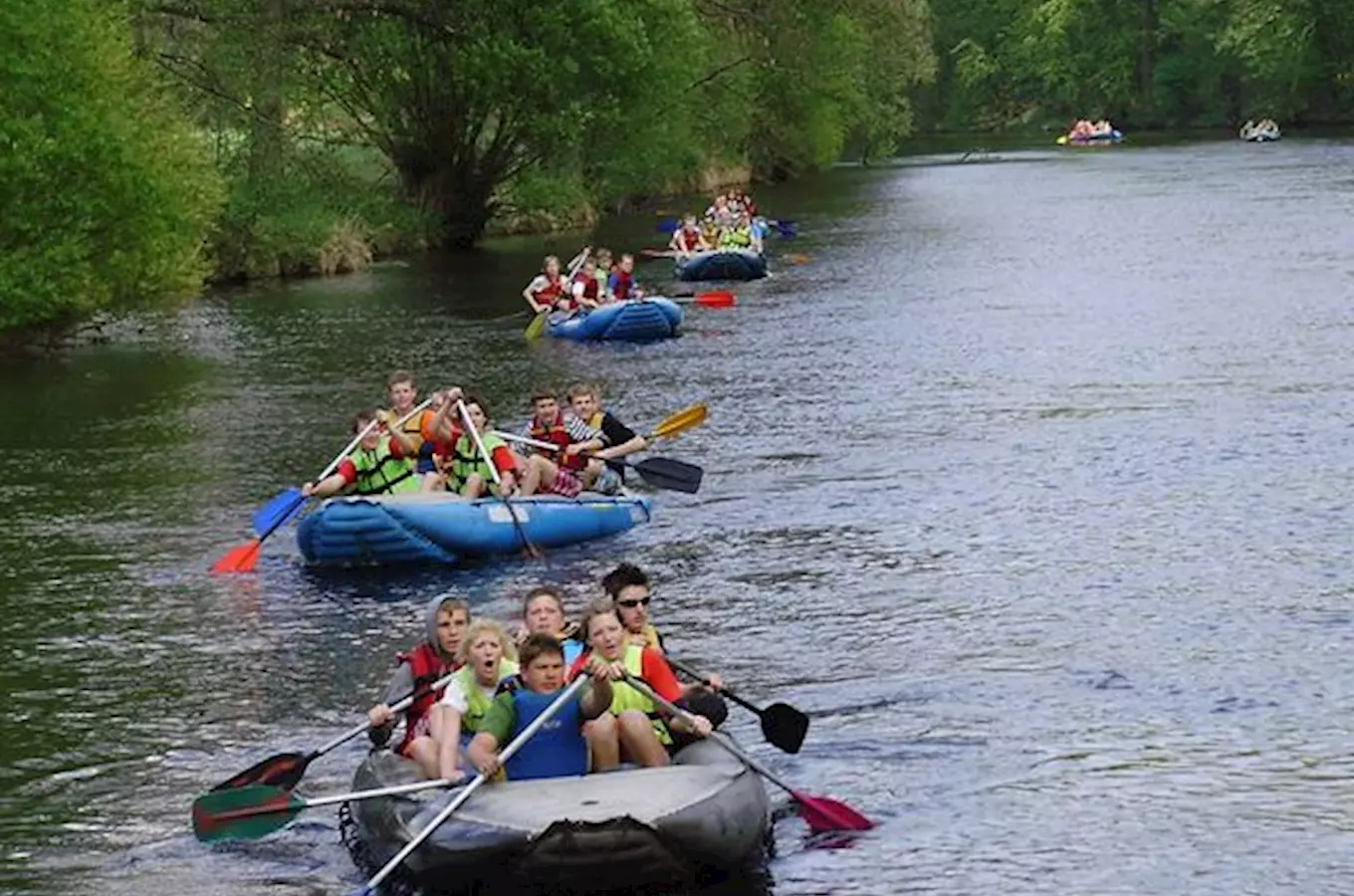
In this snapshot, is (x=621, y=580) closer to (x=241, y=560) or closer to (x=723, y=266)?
(x=241, y=560)

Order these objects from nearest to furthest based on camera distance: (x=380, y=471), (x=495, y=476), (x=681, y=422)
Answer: (x=495, y=476)
(x=380, y=471)
(x=681, y=422)

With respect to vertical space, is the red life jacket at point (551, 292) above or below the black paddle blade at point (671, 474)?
above

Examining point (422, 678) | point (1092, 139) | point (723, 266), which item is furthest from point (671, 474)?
point (1092, 139)

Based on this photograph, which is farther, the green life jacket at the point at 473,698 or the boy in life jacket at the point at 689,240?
the boy in life jacket at the point at 689,240

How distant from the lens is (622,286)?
33.7 m

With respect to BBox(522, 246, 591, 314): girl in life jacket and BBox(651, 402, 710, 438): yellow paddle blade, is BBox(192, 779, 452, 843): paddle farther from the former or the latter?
BBox(522, 246, 591, 314): girl in life jacket

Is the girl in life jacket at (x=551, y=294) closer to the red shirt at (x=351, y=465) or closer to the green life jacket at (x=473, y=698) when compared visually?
the red shirt at (x=351, y=465)

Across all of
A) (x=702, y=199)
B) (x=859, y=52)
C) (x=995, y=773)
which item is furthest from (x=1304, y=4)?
(x=995, y=773)

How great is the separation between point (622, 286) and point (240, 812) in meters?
23.3

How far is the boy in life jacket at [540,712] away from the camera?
1052 cm

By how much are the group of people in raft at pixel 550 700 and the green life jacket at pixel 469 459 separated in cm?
655

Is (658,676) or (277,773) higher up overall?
(658,676)

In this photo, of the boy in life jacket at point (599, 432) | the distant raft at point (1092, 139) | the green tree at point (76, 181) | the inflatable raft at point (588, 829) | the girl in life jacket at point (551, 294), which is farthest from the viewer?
the distant raft at point (1092, 139)

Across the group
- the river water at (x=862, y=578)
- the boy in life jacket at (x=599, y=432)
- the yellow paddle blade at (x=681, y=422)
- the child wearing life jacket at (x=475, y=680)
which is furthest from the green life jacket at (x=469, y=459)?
the child wearing life jacket at (x=475, y=680)
